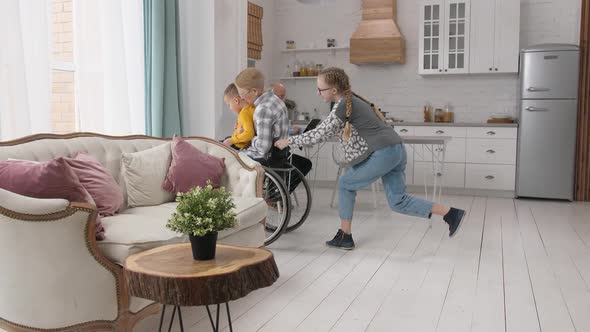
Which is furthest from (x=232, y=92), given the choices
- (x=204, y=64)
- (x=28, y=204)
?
(x=28, y=204)

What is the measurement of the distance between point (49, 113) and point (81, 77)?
1.70ft

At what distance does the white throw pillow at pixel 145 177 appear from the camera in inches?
122

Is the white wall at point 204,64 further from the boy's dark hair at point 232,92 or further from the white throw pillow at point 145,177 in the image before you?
the white throw pillow at point 145,177

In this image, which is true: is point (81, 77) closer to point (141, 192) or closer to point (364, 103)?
point (141, 192)

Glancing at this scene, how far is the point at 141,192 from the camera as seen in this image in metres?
3.11

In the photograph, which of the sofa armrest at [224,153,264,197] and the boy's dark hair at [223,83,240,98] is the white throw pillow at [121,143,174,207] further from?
the boy's dark hair at [223,83,240,98]

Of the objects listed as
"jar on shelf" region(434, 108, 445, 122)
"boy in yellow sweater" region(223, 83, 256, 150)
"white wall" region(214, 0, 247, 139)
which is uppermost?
"white wall" region(214, 0, 247, 139)

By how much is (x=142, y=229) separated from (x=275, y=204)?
70.6 inches

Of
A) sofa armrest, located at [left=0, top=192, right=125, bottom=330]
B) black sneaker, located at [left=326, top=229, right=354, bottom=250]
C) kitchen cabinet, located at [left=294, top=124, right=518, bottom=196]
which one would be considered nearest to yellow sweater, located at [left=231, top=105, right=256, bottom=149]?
black sneaker, located at [left=326, top=229, right=354, bottom=250]

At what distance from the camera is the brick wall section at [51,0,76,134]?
401cm

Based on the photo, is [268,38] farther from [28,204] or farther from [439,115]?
[28,204]

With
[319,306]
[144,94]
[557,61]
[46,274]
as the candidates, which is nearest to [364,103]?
[319,306]

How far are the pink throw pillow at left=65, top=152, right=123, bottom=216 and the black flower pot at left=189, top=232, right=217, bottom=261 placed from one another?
1063 millimetres

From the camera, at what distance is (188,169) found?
322 cm
